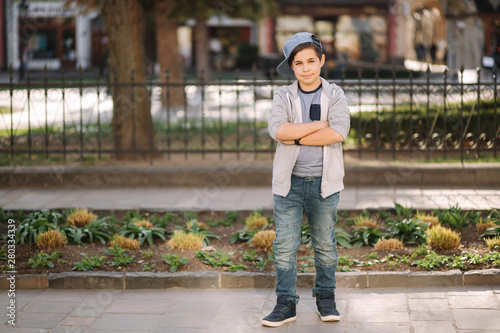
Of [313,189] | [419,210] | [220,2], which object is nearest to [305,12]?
[220,2]

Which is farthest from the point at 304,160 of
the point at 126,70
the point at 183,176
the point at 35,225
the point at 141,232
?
the point at 126,70

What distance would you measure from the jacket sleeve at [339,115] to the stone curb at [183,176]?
5.07 m

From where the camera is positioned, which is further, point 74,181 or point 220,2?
point 220,2

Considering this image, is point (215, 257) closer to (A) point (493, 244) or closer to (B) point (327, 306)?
(B) point (327, 306)

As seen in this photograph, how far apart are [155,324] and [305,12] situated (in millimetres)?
39156

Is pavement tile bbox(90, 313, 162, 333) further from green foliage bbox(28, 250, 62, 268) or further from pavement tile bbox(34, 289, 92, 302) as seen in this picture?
green foliage bbox(28, 250, 62, 268)

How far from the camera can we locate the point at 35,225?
6926 mm

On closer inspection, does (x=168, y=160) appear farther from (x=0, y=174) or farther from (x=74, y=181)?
(x=0, y=174)

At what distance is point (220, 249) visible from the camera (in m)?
6.76

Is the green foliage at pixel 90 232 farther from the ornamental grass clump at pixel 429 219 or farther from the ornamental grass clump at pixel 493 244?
the ornamental grass clump at pixel 493 244

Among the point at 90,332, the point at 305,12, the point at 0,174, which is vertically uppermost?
the point at 305,12

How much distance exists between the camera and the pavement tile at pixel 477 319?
4926 mm

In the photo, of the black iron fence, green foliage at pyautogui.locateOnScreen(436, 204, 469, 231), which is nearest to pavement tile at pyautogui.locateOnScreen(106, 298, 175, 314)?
green foliage at pyautogui.locateOnScreen(436, 204, 469, 231)

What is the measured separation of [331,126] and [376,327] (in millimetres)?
1396
